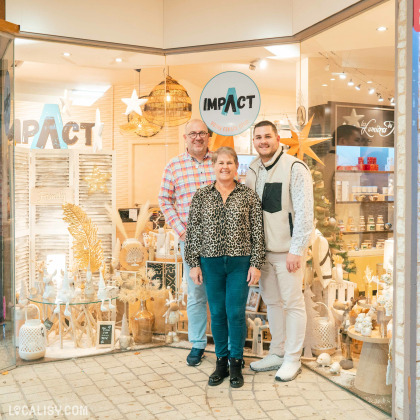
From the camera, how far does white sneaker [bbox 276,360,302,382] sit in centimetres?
346

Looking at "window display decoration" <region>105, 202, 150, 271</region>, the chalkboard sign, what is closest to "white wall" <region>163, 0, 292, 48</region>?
"window display decoration" <region>105, 202, 150, 271</region>

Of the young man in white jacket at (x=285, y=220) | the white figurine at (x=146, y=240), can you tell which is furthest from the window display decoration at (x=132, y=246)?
the young man in white jacket at (x=285, y=220)

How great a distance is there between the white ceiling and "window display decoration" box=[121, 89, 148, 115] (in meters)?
0.14

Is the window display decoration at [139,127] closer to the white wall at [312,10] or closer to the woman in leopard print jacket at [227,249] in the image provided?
the woman in leopard print jacket at [227,249]

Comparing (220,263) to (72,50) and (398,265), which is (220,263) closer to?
(398,265)

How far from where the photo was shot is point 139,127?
14.5 ft

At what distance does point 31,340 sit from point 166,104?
2.28 metres

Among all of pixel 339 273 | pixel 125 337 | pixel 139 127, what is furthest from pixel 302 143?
pixel 125 337

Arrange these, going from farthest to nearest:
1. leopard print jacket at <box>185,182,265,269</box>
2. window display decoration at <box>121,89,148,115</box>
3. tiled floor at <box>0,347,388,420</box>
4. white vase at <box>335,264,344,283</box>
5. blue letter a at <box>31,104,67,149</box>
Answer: window display decoration at <box>121,89,148,115</box>
blue letter a at <box>31,104,67,149</box>
white vase at <box>335,264,344,283</box>
leopard print jacket at <box>185,182,265,269</box>
tiled floor at <box>0,347,388,420</box>

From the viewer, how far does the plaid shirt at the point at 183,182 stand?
3.93 m

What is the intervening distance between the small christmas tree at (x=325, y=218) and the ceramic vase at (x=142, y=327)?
163 cm

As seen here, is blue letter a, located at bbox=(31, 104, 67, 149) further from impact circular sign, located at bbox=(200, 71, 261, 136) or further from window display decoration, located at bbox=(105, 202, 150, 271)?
impact circular sign, located at bbox=(200, 71, 261, 136)

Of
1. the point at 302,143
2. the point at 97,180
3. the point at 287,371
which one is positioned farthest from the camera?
the point at 97,180

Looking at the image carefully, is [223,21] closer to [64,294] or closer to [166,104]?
[166,104]
